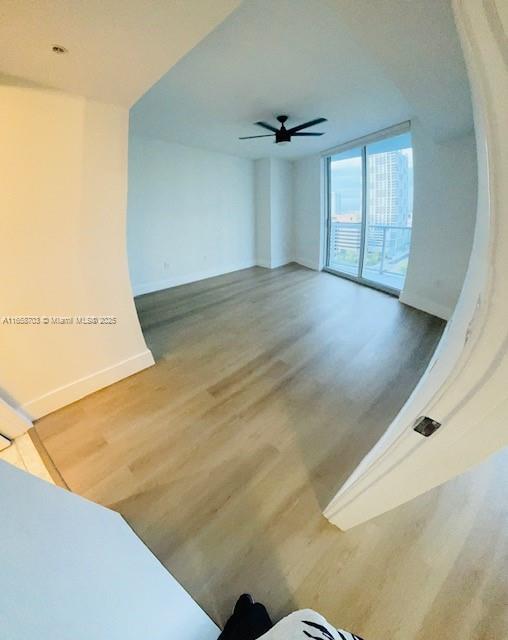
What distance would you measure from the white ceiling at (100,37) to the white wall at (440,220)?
3.11 meters

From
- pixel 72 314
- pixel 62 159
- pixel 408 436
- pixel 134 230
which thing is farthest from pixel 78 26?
pixel 134 230

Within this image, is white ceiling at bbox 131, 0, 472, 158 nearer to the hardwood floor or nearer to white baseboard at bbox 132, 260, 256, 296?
the hardwood floor

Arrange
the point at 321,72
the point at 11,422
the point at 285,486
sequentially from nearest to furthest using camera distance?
the point at 285,486 < the point at 11,422 < the point at 321,72

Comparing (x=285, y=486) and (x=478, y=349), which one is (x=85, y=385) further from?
(x=478, y=349)

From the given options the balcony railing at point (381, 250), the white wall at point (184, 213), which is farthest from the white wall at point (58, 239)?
the balcony railing at point (381, 250)

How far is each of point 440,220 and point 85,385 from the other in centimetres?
430

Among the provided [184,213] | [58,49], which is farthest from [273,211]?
[58,49]

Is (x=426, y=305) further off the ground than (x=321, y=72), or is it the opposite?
(x=321, y=72)

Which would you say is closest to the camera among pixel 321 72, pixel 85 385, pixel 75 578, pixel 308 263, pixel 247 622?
pixel 75 578

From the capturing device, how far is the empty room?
56 centimetres

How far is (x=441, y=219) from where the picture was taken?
10.3 ft

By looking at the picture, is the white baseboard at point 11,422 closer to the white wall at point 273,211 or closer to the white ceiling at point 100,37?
the white ceiling at point 100,37

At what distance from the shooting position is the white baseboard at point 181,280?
4.43 meters

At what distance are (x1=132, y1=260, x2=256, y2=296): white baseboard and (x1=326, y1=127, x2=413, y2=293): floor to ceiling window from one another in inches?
86.0
